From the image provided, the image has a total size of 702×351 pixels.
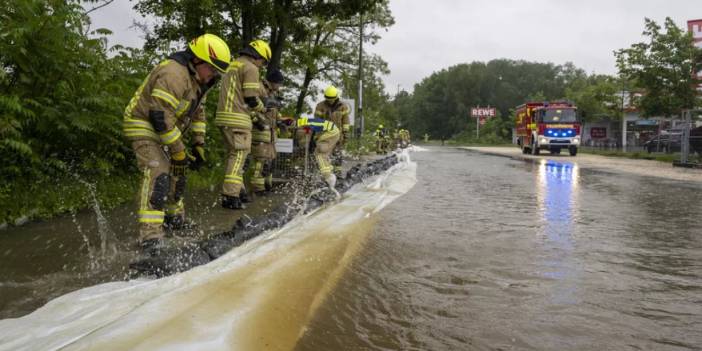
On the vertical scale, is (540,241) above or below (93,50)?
below

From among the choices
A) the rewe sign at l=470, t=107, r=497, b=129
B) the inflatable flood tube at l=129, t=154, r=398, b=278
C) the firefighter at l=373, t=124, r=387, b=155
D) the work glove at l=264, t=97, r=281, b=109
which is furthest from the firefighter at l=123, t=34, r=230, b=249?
the rewe sign at l=470, t=107, r=497, b=129

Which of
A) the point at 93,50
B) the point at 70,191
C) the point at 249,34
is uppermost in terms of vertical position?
the point at 249,34

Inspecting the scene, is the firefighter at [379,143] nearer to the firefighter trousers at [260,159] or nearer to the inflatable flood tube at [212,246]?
the firefighter trousers at [260,159]

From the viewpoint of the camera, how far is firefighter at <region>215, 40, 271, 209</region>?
668 centimetres

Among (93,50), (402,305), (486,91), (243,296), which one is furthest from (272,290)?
(486,91)

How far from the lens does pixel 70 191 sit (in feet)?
20.3

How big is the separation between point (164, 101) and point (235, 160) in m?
2.24

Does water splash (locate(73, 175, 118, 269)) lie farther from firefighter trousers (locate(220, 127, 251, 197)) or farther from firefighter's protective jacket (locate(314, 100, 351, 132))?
firefighter's protective jacket (locate(314, 100, 351, 132))

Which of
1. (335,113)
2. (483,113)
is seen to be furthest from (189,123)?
(483,113)

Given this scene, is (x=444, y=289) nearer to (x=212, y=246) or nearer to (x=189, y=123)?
(x=212, y=246)

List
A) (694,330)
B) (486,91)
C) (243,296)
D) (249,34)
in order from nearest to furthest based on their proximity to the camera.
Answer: (694,330) < (243,296) < (249,34) < (486,91)

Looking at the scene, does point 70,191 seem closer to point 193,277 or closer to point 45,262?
point 45,262

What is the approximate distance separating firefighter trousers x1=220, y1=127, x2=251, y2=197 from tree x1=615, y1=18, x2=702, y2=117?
84.9ft

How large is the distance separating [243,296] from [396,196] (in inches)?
219
